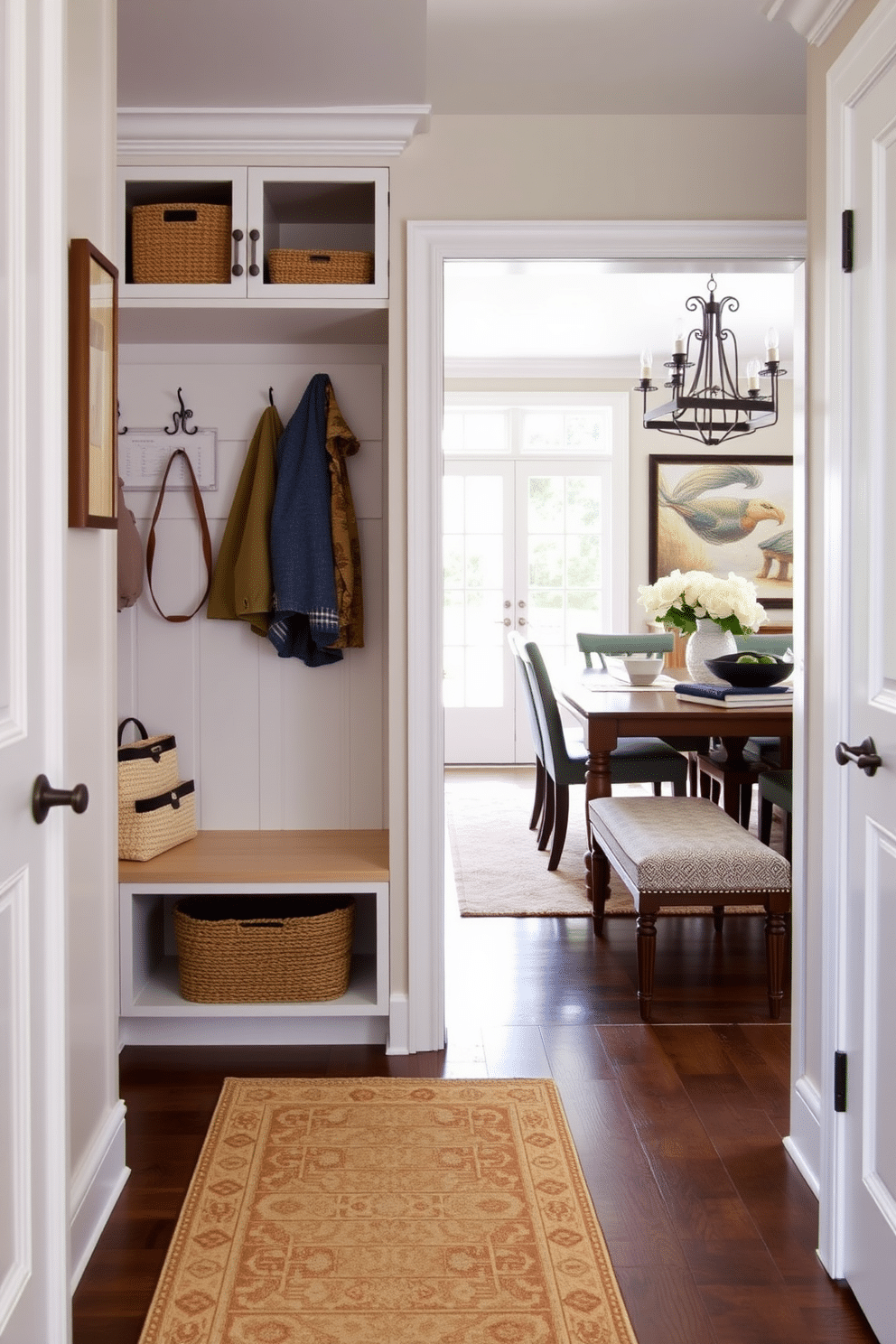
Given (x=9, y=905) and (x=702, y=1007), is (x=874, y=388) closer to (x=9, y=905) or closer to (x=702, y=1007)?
(x=9, y=905)

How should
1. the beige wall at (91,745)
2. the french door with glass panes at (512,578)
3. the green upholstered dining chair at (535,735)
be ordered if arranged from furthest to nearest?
the french door with glass panes at (512,578) < the green upholstered dining chair at (535,735) < the beige wall at (91,745)

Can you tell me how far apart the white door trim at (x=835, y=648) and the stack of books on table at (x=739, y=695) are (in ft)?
6.60

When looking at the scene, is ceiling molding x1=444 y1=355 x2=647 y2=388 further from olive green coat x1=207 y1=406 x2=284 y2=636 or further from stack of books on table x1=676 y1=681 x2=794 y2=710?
olive green coat x1=207 y1=406 x2=284 y2=636

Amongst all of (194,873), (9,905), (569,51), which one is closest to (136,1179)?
(194,873)

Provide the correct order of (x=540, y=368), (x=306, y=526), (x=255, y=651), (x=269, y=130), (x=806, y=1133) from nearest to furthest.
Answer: (x=806, y=1133) → (x=269, y=130) → (x=306, y=526) → (x=255, y=651) → (x=540, y=368)

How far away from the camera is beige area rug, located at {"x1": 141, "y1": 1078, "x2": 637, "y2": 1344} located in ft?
6.15

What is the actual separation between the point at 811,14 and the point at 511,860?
3.54 m

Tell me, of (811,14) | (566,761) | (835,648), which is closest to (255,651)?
(566,761)

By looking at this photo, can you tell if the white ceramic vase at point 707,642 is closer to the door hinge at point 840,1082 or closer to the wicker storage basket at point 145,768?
the wicker storage basket at point 145,768

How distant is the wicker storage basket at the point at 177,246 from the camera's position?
9.74 ft

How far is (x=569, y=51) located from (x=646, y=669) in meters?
2.80

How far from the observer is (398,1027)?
9.98 feet

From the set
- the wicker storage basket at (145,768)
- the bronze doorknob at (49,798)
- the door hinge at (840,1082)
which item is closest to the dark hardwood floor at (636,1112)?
the door hinge at (840,1082)

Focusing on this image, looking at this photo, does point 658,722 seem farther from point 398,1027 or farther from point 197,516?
point 197,516
